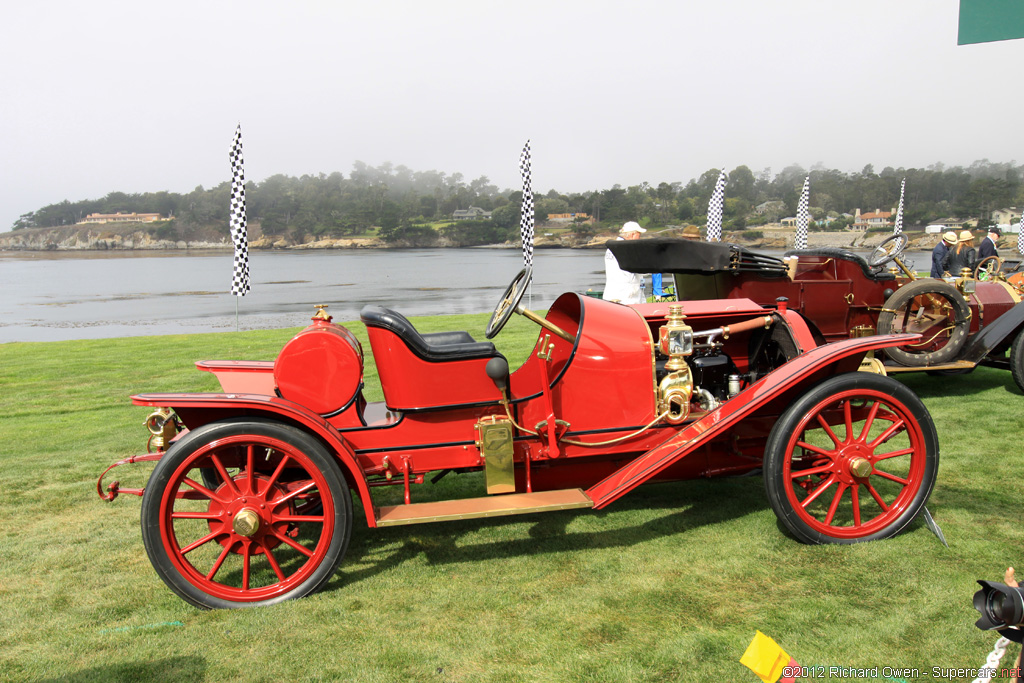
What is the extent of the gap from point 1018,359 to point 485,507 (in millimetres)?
5503

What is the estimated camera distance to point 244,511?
2.83m

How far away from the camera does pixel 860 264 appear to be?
6.33 metres

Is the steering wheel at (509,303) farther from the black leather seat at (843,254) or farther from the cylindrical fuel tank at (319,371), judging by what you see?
the black leather seat at (843,254)

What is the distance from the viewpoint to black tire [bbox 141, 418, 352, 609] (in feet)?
8.92

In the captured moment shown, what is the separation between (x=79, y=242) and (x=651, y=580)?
126 metres

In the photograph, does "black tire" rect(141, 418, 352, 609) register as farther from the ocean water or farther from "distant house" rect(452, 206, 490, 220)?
"distant house" rect(452, 206, 490, 220)

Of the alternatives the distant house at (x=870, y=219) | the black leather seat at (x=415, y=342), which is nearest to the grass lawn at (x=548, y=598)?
the black leather seat at (x=415, y=342)

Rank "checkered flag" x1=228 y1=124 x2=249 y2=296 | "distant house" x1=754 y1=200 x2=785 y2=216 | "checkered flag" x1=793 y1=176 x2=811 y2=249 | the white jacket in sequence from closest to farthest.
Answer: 1. the white jacket
2. "distant house" x1=754 y1=200 x2=785 y2=216
3. "checkered flag" x1=228 y1=124 x2=249 y2=296
4. "checkered flag" x1=793 y1=176 x2=811 y2=249

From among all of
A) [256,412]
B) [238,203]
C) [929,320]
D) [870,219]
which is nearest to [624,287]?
[929,320]

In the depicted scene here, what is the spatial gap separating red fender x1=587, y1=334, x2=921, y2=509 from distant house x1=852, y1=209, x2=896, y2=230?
1581cm

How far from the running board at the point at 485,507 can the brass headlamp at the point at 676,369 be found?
0.62 metres

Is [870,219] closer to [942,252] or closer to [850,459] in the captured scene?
[942,252]

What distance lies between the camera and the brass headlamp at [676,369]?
3137mm

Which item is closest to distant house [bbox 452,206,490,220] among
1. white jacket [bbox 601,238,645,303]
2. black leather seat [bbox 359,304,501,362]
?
white jacket [bbox 601,238,645,303]
